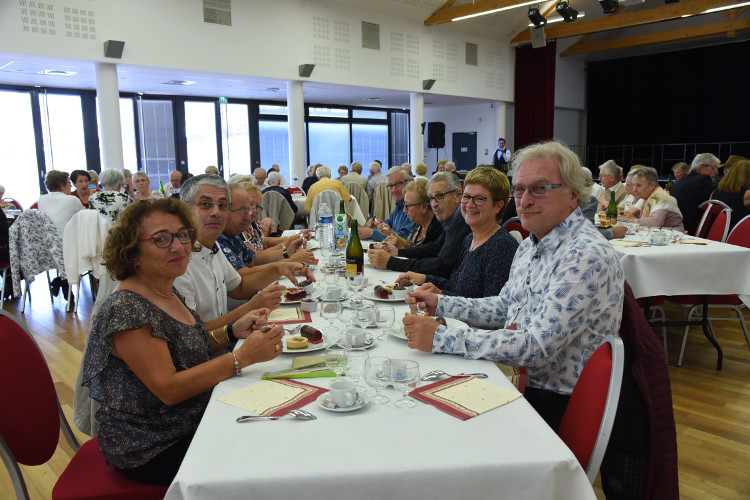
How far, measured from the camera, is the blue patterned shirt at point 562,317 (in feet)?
5.33

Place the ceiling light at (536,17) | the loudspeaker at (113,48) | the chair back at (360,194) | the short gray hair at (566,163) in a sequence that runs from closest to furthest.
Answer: the short gray hair at (566,163), the loudspeaker at (113,48), the chair back at (360,194), the ceiling light at (536,17)

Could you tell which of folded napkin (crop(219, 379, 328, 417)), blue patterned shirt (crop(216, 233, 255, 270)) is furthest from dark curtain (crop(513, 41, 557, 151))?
folded napkin (crop(219, 379, 328, 417))

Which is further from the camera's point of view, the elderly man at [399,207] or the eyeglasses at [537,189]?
the elderly man at [399,207]

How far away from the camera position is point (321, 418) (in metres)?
1.32

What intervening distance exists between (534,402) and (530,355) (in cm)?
25

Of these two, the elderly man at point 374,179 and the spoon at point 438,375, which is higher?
the elderly man at point 374,179

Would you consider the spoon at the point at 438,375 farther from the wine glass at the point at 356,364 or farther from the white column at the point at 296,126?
the white column at the point at 296,126

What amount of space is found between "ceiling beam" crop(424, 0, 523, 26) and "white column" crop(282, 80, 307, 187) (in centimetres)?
392

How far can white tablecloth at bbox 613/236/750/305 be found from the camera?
3709 mm

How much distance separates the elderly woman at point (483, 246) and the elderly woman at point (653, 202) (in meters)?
3.12

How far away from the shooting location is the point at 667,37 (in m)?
14.5

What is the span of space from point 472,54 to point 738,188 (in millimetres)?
9238

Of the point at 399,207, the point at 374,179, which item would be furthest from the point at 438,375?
the point at 374,179

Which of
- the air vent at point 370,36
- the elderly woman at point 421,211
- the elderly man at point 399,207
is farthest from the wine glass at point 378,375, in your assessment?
the air vent at point 370,36
